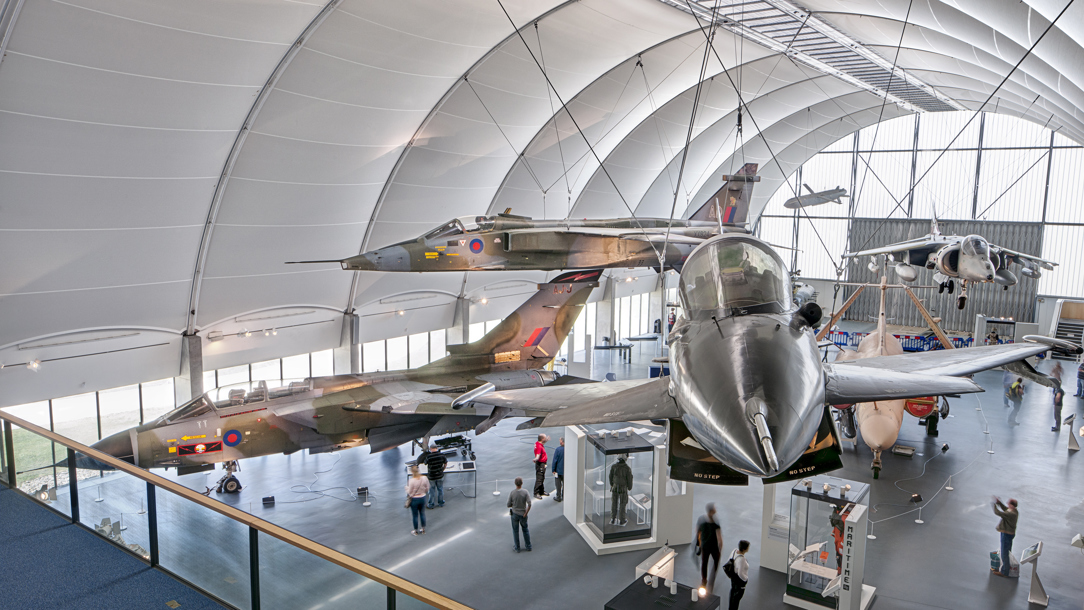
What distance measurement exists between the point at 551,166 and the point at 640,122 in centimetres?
393

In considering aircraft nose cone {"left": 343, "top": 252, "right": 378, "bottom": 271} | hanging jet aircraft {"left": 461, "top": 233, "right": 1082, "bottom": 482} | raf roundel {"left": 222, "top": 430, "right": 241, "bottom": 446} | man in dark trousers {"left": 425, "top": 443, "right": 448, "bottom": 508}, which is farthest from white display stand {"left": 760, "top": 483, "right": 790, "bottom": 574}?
raf roundel {"left": 222, "top": 430, "right": 241, "bottom": 446}

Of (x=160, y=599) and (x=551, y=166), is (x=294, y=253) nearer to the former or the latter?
(x=551, y=166)

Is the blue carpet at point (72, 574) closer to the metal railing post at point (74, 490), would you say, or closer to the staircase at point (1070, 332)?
the metal railing post at point (74, 490)

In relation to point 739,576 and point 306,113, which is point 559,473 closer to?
point 739,576

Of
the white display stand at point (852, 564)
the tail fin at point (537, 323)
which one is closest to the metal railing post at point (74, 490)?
the white display stand at point (852, 564)

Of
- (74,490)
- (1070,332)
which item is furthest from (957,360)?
(1070,332)

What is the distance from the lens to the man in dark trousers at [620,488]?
10891mm

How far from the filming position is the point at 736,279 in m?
5.35

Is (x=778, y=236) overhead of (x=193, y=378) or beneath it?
overhead

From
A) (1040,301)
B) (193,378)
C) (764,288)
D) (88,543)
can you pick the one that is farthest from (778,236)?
(88,543)

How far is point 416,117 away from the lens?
16.9 m

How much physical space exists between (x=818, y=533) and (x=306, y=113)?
13.3 meters

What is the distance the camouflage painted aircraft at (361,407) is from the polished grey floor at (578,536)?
128 centimetres

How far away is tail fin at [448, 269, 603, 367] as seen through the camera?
1617 centimetres
